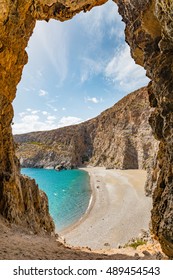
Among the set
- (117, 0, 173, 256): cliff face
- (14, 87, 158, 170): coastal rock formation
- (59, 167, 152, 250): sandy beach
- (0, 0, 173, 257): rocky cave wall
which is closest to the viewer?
(117, 0, 173, 256): cliff face

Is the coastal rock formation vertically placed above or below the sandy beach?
above

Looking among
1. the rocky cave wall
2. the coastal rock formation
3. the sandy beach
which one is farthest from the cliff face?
the coastal rock formation

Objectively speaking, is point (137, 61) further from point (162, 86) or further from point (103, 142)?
point (103, 142)

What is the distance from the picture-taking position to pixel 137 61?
1641cm

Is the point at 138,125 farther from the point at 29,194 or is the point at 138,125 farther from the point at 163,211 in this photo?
the point at 163,211

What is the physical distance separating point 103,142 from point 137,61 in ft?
378

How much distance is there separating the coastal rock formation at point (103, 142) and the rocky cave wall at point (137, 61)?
67.0m

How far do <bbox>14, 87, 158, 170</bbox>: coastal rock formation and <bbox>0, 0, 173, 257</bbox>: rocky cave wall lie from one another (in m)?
67.0

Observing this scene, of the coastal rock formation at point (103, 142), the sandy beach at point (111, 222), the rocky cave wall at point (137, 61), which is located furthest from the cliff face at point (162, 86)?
the coastal rock formation at point (103, 142)

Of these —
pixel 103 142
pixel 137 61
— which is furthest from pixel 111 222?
pixel 103 142

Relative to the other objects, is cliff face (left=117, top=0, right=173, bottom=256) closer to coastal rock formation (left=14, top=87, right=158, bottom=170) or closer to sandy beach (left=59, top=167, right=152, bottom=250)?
sandy beach (left=59, top=167, right=152, bottom=250)

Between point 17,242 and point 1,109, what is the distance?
11.2 metres

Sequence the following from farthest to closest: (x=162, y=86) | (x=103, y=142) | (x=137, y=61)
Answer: (x=103, y=142), (x=137, y=61), (x=162, y=86)

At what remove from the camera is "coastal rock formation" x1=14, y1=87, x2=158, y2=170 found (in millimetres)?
99188
